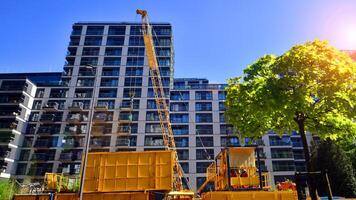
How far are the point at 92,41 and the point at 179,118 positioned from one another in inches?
1417

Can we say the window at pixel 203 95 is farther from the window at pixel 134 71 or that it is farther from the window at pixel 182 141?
the window at pixel 134 71

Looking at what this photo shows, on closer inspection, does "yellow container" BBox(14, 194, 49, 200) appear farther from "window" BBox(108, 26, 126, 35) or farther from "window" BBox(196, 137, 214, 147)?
"window" BBox(108, 26, 126, 35)

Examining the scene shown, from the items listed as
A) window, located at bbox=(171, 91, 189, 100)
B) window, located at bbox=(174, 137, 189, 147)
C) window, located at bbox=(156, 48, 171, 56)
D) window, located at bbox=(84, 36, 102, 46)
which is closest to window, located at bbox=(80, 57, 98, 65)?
window, located at bbox=(84, 36, 102, 46)

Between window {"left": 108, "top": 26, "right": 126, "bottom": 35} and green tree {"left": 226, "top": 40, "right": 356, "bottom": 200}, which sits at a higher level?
window {"left": 108, "top": 26, "right": 126, "bottom": 35}

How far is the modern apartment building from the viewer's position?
68188 mm

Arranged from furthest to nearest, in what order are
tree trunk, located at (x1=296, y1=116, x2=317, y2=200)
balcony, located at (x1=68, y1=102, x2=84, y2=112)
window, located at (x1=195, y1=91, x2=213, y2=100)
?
window, located at (x1=195, y1=91, x2=213, y2=100) < balcony, located at (x1=68, y1=102, x2=84, y2=112) < tree trunk, located at (x1=296, y1=116, x2=317, y2=200)

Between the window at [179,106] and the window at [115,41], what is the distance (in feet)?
83.3

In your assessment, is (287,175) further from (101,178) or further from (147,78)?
(101,178)

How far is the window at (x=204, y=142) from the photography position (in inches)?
2773

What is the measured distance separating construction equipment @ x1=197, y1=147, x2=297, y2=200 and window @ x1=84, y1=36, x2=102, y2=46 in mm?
67307

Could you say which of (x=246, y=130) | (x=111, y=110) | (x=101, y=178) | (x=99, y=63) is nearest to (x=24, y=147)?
(x=111, y=110)

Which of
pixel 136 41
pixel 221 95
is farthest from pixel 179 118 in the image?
pixel 136 41

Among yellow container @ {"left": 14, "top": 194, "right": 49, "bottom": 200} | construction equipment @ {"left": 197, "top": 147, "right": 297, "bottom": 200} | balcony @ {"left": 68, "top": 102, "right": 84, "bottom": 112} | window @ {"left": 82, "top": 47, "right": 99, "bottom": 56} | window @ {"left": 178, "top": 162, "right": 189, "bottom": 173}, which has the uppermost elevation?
window @ {"left": 82, "top": 47, "right": 99, "bottom": 56}

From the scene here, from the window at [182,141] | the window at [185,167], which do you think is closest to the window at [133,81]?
the window at [182,141]
